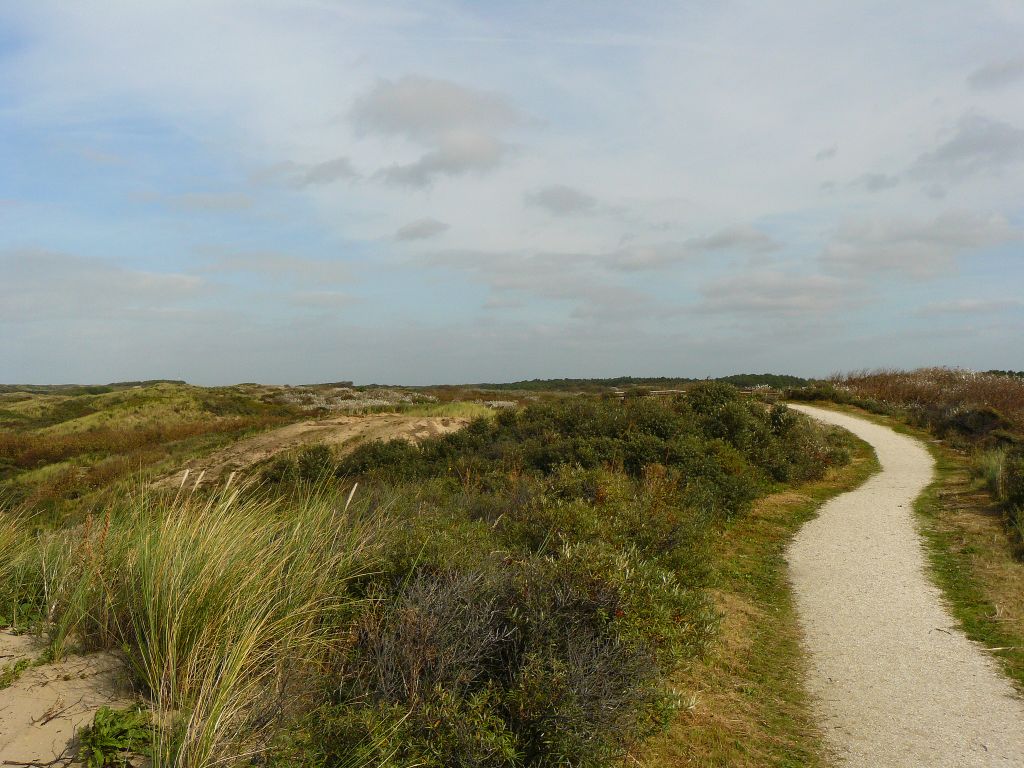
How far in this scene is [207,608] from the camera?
12.9 ft

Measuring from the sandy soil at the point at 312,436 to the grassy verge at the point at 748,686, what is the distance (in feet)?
39.0

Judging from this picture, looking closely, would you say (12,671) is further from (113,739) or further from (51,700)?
(113,739)

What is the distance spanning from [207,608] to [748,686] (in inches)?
162

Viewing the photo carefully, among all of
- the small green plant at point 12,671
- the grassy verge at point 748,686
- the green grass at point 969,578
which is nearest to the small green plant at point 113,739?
the small green plant at point 12,671

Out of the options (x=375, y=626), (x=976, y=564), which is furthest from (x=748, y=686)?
(x=976, y=564)

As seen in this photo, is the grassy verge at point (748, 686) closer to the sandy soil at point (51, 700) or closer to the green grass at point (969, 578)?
the green grass at point (969, 578)

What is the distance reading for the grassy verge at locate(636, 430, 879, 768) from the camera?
14.2ft

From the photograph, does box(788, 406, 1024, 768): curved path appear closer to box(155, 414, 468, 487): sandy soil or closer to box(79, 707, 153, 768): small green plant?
box(79, 707, 153, 768): small green plant

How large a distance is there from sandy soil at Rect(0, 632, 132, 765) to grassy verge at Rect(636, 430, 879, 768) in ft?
10.3

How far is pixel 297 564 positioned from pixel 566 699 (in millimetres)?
2217

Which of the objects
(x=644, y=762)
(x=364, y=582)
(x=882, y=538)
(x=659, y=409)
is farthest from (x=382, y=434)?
(x=644, y=762)

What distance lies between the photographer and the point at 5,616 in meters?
4.63

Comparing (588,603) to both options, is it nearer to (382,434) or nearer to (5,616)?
(5,616)

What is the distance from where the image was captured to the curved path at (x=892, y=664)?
4348mm
